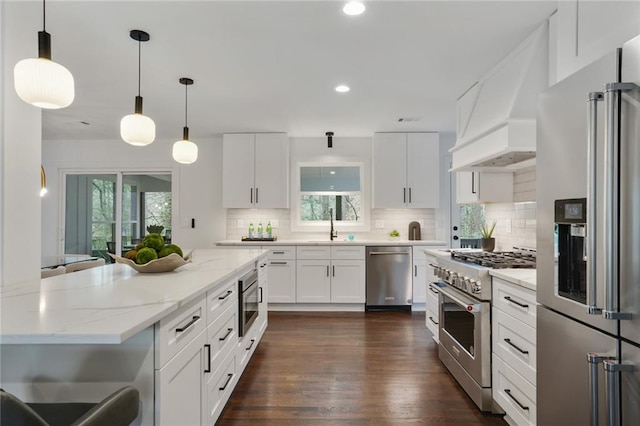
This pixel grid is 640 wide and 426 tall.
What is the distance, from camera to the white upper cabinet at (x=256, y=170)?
520cm

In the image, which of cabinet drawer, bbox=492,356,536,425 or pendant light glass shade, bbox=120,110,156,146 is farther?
pendant light glass shade, bbox=120,110,156,146

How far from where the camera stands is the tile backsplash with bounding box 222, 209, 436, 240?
5441 millimetres

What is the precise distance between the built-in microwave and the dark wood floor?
1.42 feet

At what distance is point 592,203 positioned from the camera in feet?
3.80

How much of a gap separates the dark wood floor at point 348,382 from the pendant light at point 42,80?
1949mm

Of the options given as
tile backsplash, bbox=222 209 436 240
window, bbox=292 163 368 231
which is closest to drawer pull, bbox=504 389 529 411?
tile backsplash, bbox=222 209 436 240

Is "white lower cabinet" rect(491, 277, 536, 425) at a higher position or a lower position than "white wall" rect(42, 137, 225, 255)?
lower

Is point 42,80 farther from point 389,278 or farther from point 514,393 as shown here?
point 389,278

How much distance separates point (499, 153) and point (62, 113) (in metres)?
4.68

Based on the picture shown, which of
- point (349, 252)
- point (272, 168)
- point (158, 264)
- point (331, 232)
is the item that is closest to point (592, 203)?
point (158, 264)

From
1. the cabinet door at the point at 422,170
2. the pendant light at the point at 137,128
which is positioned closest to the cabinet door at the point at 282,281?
the cabinet door at the point at 422,170

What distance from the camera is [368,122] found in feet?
15.2

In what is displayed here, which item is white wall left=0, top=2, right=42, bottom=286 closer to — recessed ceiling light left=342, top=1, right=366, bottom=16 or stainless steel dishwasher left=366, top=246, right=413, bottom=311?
recessed ceiling light left=342, top=1, right=366, bottom=16

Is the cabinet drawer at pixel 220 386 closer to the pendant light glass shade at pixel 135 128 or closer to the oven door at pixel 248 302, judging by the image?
the oven door at pixel 248 302
